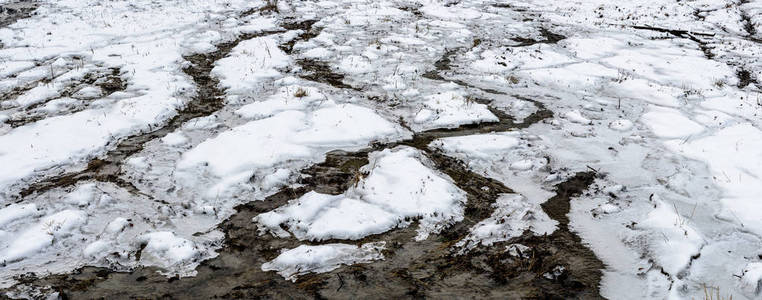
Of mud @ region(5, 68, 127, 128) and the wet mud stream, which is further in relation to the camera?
mud @ region(5, 68, 127, 128)

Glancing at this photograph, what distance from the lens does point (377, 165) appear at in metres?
5.21

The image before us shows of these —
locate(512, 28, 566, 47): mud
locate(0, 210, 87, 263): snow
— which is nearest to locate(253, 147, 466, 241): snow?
locate(0, 210, 87, 263): snow

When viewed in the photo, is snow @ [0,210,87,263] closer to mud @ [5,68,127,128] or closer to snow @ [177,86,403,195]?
snow @ [177,86,403,195]

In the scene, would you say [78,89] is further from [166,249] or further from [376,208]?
[376,208]

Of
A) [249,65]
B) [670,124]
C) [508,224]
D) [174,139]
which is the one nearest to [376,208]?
[508,224]

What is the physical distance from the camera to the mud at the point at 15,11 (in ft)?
40.4

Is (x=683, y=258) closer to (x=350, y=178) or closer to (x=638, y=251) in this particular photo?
(x=638, y=251)

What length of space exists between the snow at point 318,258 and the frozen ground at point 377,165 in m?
0.02

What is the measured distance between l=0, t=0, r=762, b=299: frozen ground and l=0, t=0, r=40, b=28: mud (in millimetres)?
1830

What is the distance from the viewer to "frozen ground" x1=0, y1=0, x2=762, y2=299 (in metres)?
3.63

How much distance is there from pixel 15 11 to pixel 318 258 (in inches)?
570

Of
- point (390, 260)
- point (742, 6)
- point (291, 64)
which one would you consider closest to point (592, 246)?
point (390, 260)

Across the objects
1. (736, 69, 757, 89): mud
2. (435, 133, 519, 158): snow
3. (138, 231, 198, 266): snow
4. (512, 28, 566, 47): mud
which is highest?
(138, 231, 198, 266): snow

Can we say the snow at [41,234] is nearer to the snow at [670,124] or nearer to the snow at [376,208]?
the snow at [376,208]
